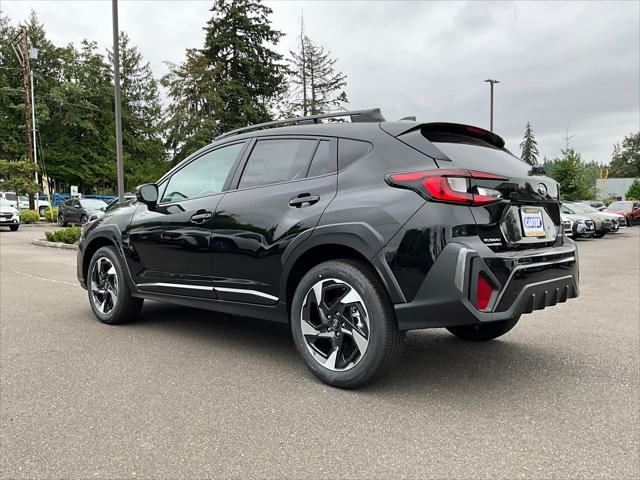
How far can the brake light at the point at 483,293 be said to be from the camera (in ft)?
9.61

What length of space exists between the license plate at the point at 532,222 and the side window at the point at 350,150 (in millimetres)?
1090

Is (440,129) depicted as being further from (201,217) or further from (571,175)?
(571,175)

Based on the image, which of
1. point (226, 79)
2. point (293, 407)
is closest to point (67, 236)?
point (293, 407)

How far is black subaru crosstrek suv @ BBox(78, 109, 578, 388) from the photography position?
9.87 feet

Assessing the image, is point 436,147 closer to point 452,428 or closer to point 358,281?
point 358,281

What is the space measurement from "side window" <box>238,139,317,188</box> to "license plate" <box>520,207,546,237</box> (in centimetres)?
152

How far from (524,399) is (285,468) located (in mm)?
1671

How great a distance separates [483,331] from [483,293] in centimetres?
163

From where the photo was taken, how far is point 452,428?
2.81 meters

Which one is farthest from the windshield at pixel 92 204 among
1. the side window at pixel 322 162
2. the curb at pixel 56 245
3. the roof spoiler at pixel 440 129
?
A: the roof spoiler at pixel 440 129

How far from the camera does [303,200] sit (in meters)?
3.59

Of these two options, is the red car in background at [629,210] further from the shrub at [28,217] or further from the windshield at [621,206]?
the shrub at [28,217]

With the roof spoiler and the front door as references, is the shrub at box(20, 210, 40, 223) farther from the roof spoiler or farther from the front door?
the roof spoiler

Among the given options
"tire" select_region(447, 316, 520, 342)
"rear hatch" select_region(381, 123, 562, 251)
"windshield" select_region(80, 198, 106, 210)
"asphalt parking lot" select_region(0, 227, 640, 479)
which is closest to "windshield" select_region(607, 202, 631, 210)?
"windshield" select_region(80, 198, 106, 210)
